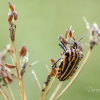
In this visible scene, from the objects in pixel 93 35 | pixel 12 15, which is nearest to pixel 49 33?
pixel 93 35

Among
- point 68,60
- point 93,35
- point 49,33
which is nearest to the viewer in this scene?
point 68,60

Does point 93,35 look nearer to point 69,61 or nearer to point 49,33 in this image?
point 69,61

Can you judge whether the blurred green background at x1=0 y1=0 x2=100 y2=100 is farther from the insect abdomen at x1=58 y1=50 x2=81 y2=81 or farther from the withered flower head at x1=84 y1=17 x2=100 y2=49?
the insect abdomen at x1=58 y1=50 x2=81 y2=81

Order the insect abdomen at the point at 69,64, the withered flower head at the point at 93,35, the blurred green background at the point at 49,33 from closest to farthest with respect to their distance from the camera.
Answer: the insect abdomen at the point at 69,64 → the withered flower head at the point at 93,35 → the blurred green background at the point at 49,33

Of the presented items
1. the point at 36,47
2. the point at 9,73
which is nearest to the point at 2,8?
the point at 36,47

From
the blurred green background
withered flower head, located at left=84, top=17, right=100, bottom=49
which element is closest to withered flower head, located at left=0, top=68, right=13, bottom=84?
withered flower head, located at left=84, top=17, right=100, bottom=49

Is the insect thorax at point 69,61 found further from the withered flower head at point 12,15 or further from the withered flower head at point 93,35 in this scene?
the withered flower head at point 12,15

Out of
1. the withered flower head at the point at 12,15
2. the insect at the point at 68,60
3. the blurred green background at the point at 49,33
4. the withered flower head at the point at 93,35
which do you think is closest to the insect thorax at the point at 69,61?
the insect at the point at 68,60

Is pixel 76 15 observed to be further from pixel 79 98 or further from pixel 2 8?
pixel 79 98
